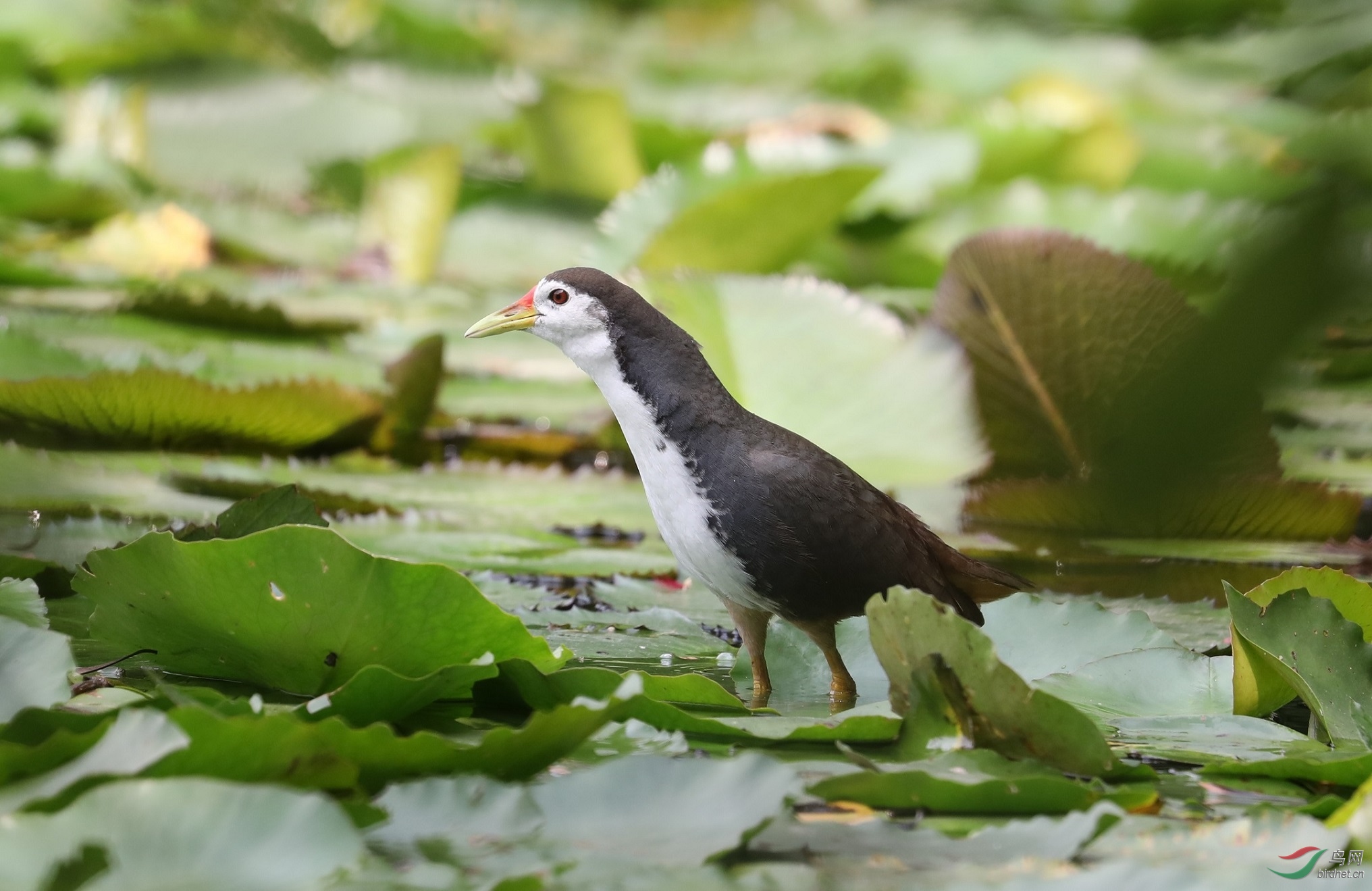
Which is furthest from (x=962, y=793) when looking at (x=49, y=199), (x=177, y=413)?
(x=49, y=199)

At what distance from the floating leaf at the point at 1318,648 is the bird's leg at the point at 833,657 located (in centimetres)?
47

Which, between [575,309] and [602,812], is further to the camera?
[575,309]

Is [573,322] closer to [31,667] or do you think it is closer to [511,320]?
[511,320]

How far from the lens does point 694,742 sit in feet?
4.38

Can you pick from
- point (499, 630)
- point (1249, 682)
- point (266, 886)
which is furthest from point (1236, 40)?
point (266, 886)

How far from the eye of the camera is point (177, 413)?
2.47 m

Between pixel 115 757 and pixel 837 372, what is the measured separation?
1.77 meters

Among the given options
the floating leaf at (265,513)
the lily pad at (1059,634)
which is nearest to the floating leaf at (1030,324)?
the lily pad at (1059,634)

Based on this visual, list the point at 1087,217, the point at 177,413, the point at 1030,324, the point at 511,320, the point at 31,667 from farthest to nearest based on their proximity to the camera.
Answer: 1. the point at 1087,217
2. the point at 177,413
3. the point at 1030,324
4. the point at 511,320
5. the point at 31,667

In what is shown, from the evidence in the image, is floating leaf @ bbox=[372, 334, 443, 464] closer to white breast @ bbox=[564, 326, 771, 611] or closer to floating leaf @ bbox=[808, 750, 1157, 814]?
white breast @ bbox=[564, 326, 771, 611]

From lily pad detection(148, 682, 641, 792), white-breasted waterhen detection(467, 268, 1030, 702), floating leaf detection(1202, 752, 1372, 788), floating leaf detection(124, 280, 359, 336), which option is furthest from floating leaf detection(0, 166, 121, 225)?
floating leaf detection(1202, 752, 1372, 788)

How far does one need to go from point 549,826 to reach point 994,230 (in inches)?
58.7

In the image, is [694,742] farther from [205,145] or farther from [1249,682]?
[205,145]

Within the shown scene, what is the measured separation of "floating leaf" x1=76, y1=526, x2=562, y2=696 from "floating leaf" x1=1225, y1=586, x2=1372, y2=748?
743mm
